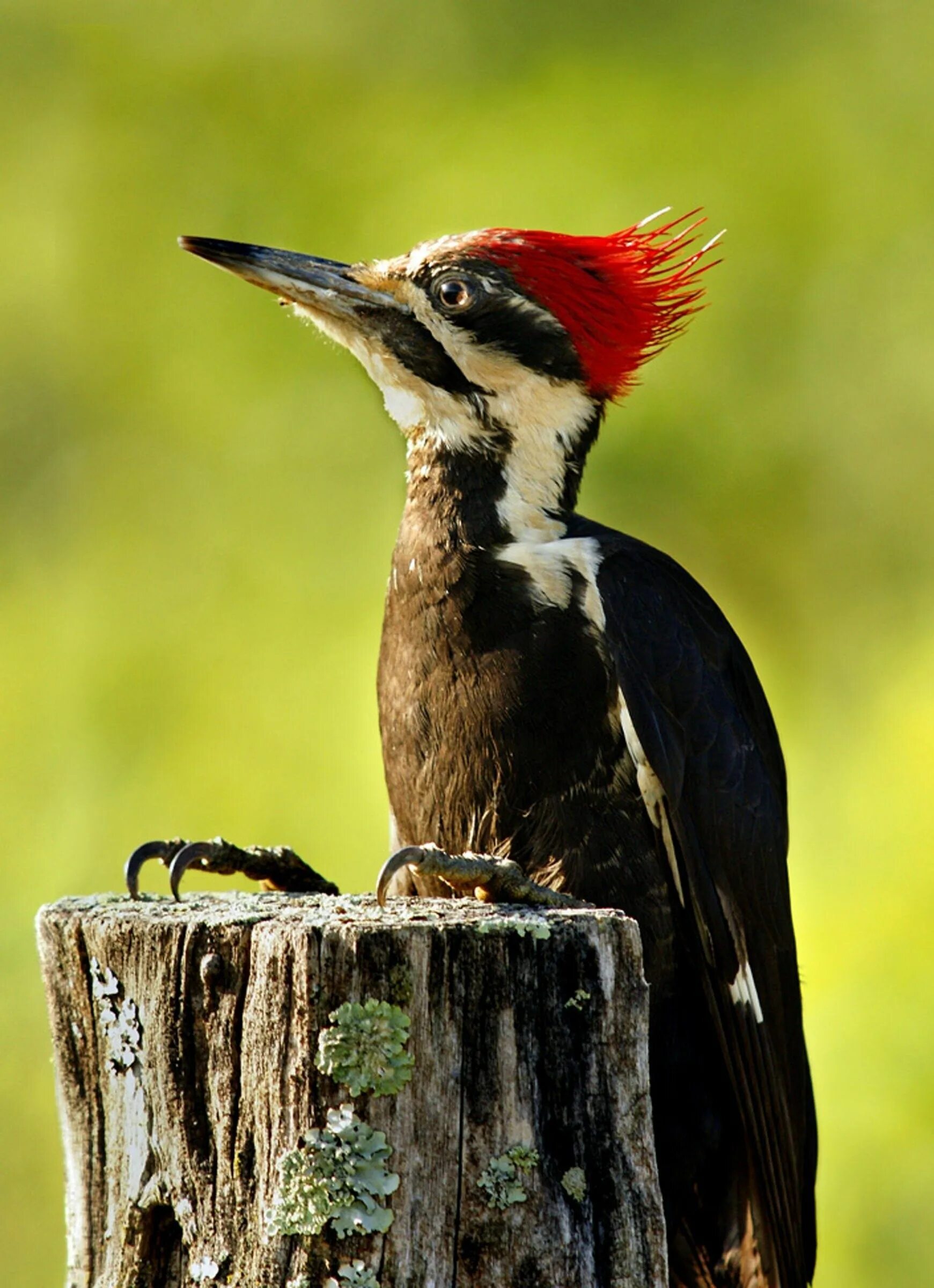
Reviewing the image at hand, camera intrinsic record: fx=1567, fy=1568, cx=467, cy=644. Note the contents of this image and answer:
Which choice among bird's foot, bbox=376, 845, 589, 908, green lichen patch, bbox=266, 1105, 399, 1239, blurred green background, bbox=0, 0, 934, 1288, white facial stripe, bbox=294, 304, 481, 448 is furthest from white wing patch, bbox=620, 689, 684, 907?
blurred green background, bbox=0, 0, 934, 1288

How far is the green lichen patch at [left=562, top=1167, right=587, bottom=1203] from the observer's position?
1.92 metres

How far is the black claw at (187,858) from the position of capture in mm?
2439

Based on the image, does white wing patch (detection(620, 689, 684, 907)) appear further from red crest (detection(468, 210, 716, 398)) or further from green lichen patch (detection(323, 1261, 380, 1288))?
green lichen patch (detection(323, 1261, 380, 1288))

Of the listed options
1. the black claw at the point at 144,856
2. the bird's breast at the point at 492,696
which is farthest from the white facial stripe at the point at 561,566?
the black claw at the point at 144,856

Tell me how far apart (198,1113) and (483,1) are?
6408 mm

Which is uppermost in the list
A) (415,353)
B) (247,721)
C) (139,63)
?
(139,63)

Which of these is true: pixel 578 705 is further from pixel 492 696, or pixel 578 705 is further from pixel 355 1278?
pixel 355 1278

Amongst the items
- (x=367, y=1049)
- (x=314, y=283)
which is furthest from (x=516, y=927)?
(x=314, y=283)

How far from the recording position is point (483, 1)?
7289 millimetres

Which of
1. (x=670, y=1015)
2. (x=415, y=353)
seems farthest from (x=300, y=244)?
(x=670, y=1015)

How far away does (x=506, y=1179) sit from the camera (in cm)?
188

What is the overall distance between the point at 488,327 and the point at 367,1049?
5.28 ft

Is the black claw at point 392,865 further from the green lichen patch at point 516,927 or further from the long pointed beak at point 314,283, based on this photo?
the long pointed beak at point 314,283

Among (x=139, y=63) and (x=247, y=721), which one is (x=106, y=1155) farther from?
(x=139, y=63)
